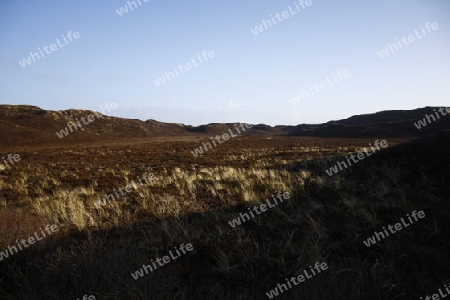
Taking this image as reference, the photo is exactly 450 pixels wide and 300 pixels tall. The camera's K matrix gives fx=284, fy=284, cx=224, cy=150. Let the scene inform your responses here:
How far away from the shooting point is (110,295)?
2.68 metres

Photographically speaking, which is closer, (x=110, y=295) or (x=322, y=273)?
(x=110, y=295)

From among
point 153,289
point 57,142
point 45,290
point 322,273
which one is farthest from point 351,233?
point 57,142

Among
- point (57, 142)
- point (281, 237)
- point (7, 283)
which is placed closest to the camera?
point (7, 283)

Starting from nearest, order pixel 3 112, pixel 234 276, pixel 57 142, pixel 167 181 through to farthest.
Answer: pixel 234 276, pixel 167 181, pixel 57 142, pixel 3 112

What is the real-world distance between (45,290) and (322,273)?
9.78 ft

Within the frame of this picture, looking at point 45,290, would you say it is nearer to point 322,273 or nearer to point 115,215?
point 322,273

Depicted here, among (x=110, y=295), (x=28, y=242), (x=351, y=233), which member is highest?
(x=28, y=242)

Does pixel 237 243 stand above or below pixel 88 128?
below

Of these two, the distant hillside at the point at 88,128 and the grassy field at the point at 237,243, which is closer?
the grassy field at the point at 237,243

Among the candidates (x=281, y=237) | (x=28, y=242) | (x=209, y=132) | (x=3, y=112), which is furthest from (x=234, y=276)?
(x=209, y=132)

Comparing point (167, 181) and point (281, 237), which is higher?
point (167, 181)

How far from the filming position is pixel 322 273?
3.44 m

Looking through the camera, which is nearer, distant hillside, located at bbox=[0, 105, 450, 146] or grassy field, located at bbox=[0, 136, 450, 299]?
grassy field, located at bbox=[0, 136, 450, 299]

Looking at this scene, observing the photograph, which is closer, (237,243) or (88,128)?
(237,243)
